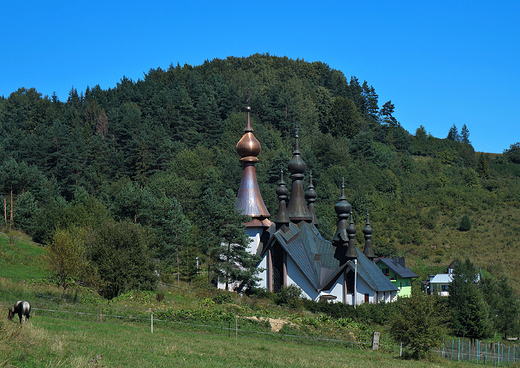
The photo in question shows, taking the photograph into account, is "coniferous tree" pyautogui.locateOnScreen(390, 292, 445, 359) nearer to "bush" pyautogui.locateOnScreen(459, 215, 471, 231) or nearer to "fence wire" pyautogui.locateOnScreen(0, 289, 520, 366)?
"fence wire" pyautogui.locateOnScreen(0, 289, 520, 366)

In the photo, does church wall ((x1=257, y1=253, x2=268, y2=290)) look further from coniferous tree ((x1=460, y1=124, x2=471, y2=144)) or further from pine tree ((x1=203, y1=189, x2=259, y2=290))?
coniferous tree ((x1=460, y1=124, x2=471, y2=144))

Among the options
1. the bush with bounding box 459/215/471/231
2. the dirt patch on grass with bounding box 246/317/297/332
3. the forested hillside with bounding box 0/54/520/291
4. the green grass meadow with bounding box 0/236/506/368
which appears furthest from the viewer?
the bush with bounding box 459/215/471/231

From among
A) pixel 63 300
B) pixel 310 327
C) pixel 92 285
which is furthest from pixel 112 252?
pixel 310 327

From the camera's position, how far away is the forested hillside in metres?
56.9

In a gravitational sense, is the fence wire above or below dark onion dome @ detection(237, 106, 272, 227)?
below

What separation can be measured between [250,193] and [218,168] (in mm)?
37683

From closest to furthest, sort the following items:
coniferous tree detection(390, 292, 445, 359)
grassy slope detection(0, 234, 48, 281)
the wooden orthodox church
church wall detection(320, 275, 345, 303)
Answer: coniferous tree detection(390, 292, 445, 359), grassy slope detection(0, 234, 48, 281), church wall detection(320, 275, 345, 303), the wooden orthodox church

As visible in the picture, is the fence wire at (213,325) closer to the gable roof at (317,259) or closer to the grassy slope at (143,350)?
the grassy slope at (143,350)

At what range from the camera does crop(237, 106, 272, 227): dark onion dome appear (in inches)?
1742

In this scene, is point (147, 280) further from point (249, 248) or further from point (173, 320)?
point (249, 248)

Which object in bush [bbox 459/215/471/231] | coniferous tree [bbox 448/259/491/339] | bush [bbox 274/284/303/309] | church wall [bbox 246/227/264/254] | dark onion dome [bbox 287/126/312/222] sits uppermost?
dark onion dome [bbox 287/126/312/222]

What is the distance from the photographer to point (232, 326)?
2522 cm

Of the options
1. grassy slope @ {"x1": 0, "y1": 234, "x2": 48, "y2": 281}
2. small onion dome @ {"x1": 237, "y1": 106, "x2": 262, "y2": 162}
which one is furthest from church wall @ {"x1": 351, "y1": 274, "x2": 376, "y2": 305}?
grassy slope @ {"x1": 0, "y1": 234, "x2": 48, "y2": 281}

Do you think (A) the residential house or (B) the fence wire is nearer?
(B) the fence wire
